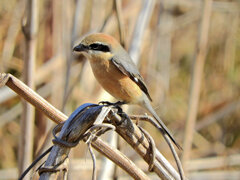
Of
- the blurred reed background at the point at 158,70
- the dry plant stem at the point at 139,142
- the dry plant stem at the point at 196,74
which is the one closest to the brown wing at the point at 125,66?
the blurred reed background at the point at 158,70

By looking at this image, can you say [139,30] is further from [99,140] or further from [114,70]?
[99,140]

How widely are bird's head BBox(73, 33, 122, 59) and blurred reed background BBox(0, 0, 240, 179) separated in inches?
9.2

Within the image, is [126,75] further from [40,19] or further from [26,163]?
[40,19]

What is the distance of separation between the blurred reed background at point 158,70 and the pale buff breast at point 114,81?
0.91 feet

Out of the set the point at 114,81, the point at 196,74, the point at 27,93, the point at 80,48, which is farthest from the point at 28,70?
the point at 196,74

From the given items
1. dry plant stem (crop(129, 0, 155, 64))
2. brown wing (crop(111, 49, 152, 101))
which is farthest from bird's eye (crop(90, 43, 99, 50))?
dry plant stem (crop(129, 0, 155, 64))

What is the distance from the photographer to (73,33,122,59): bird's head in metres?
1.48

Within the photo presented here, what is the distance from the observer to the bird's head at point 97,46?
1.48 m

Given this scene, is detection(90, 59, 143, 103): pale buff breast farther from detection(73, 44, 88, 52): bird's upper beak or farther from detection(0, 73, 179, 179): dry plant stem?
detection(0, 73, 179, 179): dry plant stem

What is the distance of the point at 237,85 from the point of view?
321 centimetres

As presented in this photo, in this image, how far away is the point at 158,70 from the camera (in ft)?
10.3

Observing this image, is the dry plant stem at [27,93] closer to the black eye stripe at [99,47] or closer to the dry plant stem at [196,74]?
the black eye stripe at [99,47]

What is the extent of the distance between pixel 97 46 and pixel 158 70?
165 centimetres

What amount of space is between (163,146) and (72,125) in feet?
7.23
